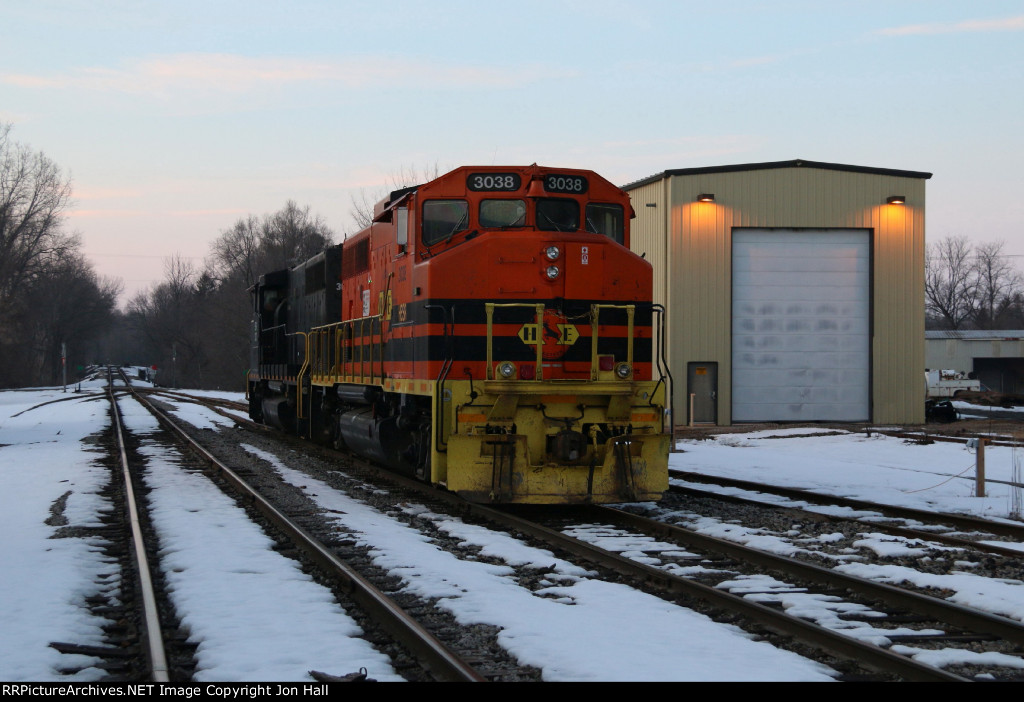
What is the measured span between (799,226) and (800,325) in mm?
2857

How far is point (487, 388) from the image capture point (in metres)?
10.1

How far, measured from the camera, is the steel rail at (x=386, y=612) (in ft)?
16.2

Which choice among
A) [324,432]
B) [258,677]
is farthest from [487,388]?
[324,432]

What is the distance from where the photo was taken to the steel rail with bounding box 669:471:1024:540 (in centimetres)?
945

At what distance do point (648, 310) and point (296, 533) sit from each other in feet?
15.3

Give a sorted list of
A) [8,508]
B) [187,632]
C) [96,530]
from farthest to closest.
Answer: [8,508] < [96,530] < [187,632]

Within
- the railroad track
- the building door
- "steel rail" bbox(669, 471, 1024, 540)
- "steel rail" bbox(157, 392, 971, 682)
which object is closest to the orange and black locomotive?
"steel rail" bbox(157, 392, 971, 682)

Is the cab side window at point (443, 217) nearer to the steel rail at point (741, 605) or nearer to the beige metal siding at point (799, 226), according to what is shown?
the steel rail at point (741, 605)

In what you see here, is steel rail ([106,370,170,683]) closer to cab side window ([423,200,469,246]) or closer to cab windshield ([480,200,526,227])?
cab side window ([423,200,469,246])

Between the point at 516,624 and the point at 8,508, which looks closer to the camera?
the point at 516,624

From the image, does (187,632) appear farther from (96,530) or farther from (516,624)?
(96,530)

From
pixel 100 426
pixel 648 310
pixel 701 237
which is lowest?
pixel 100 426

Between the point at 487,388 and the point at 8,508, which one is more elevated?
the point at 487,388

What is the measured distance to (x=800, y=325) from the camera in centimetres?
2888
